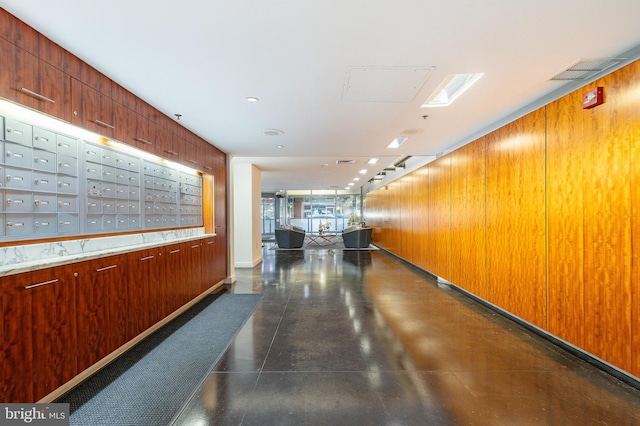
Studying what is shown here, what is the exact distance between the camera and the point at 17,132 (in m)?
1.79

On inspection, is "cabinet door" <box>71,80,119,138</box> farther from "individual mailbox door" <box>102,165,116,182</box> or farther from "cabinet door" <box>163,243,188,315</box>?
"cabinet door" <box>163,243,188,315</box>

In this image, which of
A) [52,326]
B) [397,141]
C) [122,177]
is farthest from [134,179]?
[397,141]

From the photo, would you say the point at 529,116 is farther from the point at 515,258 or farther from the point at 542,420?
the point at 542,420

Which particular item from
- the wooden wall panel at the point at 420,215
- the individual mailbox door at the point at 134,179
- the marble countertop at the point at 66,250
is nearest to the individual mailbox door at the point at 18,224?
the marble countertop at the point at 66,250

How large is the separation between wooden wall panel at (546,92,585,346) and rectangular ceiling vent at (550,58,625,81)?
8.0 inches

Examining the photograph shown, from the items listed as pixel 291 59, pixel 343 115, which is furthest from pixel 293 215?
pixel 291 59

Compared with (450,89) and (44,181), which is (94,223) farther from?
(450,89)

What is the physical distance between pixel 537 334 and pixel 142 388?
4027 millimetres

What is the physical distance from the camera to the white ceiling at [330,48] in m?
1.65

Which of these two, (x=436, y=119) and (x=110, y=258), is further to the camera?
(x=436, y=119)

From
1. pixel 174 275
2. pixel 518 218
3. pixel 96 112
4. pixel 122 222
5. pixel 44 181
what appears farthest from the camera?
pixel 174 275

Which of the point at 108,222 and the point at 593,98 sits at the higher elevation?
the point at 593,98

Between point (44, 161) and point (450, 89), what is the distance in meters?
3.92

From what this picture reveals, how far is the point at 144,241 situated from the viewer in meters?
3.08
